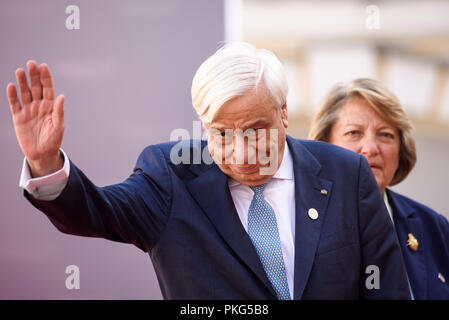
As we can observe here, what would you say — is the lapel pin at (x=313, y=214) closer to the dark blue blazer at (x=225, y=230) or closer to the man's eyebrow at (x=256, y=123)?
the dark blue blazer at (x=225, y=230)

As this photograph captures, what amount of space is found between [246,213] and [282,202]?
0.11m

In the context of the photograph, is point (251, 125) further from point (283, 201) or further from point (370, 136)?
point (370, 136)

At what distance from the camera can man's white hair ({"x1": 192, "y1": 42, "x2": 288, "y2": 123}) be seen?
4.98 feet

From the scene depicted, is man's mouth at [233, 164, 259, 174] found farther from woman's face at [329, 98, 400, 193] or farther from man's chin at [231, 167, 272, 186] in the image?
woman's face at [329, 98, 400, 193]

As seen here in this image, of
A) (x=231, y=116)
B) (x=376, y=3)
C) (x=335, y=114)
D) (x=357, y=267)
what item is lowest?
(x=357, y=267)

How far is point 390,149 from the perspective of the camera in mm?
2596

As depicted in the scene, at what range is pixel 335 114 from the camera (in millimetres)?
2660

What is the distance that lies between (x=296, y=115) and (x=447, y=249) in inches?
135

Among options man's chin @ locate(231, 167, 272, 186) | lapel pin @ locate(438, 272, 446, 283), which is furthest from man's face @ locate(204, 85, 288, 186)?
lapel pin @ locate(438, 272, 446, 283)

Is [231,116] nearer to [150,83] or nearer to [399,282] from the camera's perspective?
[399,282]

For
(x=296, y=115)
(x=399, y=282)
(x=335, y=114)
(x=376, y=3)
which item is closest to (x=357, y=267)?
(x=399, y=282)

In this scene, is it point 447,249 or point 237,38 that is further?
point 237,38

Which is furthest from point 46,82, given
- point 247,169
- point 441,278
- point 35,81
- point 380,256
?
point 441,278
